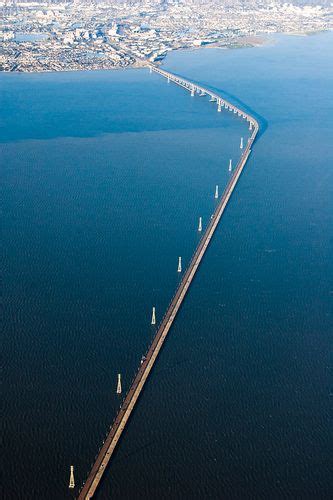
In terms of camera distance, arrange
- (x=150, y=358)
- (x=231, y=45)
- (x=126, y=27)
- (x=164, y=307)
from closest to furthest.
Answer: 1. (x=150, y=358)
2. (x=164, y=307)
3. (x=231, y=45)
4. (x=126, y=27)

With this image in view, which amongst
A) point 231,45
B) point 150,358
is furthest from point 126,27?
point 150,358

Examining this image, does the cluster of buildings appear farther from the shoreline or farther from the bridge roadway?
the bridge roadway

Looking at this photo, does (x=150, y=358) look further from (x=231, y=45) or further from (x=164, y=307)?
(x=231, y=45)

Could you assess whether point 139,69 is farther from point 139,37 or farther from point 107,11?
point 107,11

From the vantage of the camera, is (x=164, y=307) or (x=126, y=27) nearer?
(x=164, y=307)

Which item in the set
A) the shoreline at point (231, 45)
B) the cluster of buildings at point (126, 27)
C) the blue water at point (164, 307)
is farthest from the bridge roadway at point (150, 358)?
the cluster of buildings at point (126, 27)

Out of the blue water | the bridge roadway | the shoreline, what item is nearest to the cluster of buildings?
the shoreline

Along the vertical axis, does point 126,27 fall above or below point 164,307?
below

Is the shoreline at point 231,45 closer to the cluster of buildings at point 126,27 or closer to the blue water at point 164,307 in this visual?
the cluster of buildings at point 126,27
